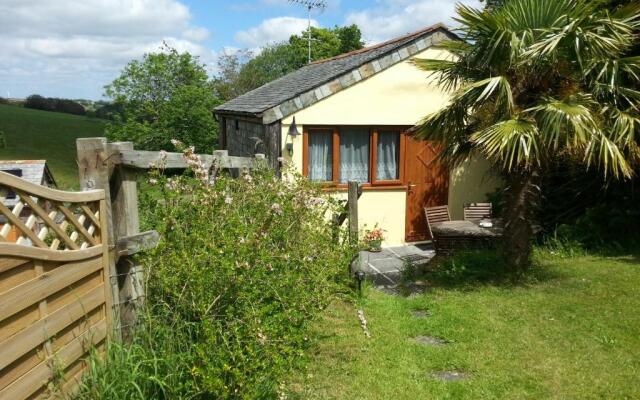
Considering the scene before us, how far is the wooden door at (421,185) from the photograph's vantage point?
11734 millimetres

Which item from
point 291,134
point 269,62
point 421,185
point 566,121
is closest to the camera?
point 566,121

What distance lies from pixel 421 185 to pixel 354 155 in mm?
1703

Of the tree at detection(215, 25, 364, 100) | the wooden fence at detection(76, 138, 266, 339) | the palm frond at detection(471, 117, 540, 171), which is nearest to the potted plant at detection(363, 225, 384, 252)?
the palm frond at detection(471, 117, 540, 171)

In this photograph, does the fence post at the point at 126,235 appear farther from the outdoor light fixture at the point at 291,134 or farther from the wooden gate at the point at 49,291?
the outdoor light fixture at the point at 291,134

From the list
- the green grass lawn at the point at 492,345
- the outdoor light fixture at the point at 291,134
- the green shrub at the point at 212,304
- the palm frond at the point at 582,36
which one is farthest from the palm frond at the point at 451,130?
the green shrub at the point at 212,304

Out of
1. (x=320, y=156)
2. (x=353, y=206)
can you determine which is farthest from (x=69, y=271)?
(x=320, y=156)

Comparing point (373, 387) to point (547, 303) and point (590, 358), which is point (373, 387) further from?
point (547, 303)

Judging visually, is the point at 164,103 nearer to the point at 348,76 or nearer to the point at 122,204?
the point at 348,76

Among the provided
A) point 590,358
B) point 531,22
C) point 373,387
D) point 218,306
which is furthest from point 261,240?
point 531,22

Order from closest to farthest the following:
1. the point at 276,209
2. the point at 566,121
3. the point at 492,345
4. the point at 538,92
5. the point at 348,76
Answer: the point at 276,209 < the point at 492,345 < the point at 566,121 < the point at 538,92 < the point at 348,76

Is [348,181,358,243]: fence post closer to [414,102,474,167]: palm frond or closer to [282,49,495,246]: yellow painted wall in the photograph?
[414,102,474,167]: palm frond

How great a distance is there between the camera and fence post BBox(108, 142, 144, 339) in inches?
166

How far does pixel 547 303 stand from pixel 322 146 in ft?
18.4

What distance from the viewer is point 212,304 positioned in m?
3.82
